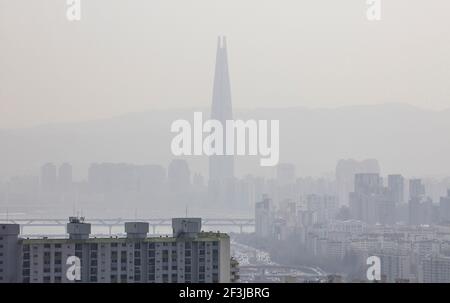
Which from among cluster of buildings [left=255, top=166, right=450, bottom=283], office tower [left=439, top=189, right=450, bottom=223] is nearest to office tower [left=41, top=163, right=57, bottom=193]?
cluster of buildings [left=255, top=166, right=450, bottom=283]

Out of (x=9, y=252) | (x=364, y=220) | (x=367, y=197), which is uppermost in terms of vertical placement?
(x=367, y=197)

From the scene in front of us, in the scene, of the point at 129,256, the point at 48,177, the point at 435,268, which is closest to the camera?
the point at 129,256

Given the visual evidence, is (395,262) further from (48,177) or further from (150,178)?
(48,177)

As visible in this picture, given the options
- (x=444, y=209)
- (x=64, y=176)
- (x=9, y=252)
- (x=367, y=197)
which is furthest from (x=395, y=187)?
(x=9, y=252)

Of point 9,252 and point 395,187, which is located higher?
point 395,187
